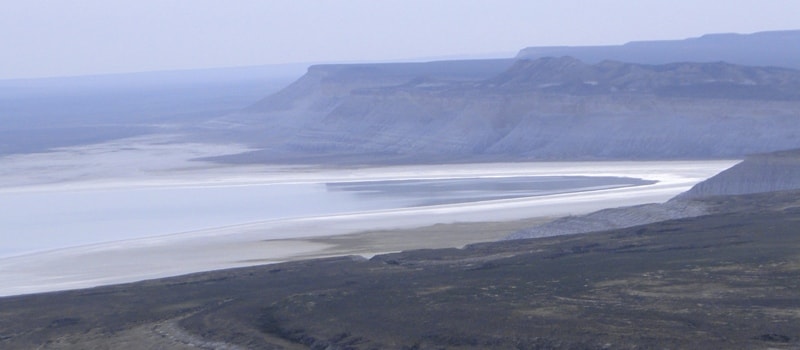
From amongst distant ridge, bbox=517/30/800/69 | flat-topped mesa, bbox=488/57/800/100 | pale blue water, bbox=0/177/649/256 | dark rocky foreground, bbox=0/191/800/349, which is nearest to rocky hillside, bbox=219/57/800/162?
flat-topped mesa, bbox=488/57/800/100

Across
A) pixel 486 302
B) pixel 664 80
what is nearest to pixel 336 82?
pixel 664 80

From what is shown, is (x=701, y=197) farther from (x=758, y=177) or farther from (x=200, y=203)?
(x=200, y=203)

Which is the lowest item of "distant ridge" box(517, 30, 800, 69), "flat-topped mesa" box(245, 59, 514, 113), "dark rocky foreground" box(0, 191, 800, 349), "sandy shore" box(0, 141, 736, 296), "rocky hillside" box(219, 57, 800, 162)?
"dark rocky foreground" box(0, 191, 800, 349)

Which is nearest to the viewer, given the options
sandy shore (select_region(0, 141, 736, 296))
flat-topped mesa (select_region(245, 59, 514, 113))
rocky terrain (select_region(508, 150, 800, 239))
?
rocky terrain (select_region(508, 150, 800, 239))

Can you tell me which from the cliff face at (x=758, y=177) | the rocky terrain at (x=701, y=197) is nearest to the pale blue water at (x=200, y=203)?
the cliff face at (x=758, y=177)

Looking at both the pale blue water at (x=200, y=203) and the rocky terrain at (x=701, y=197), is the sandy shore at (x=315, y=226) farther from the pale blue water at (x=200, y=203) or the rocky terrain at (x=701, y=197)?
the rocky terrain at (x=701, y=197)

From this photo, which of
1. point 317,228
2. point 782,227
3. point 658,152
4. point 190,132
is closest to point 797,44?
point 190,132

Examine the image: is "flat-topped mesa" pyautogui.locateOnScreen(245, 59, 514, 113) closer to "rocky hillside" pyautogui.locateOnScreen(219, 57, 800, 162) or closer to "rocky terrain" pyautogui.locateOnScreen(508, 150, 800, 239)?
"rocky hillside" pyautogui.locateOnScreen(219, 57, 800, 162)
